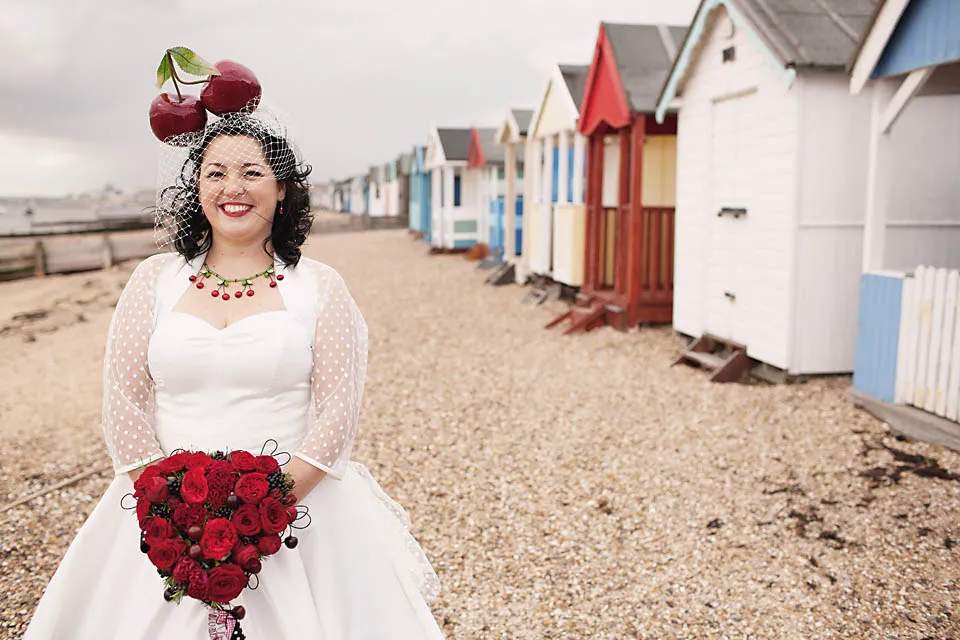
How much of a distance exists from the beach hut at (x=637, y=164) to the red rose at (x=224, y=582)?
333 inches

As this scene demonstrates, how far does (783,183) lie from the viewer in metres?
Result: 7.03

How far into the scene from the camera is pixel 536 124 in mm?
14195

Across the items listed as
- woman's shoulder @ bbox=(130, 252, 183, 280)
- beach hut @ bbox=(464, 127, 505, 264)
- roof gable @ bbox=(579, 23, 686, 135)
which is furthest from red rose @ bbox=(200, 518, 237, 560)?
beach hut @ bbox=(464, 127, 505, 264)

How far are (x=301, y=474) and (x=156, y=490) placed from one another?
14.4 inches

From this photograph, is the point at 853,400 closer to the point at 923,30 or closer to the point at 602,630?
the point at 923,30

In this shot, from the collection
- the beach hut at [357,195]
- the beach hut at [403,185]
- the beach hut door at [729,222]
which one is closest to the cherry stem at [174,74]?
the beach hut door at [729,222]

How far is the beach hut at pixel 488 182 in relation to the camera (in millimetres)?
20359

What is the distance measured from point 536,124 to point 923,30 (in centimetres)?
893

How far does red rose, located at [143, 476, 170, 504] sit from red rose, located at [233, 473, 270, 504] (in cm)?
17

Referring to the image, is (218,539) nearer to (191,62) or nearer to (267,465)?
(267,465)

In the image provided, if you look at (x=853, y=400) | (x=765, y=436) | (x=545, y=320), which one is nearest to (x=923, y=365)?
(x=853, y=400)

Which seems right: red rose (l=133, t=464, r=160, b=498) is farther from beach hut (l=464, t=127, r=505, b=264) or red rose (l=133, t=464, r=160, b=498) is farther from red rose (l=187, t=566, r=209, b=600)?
beach hut (l=464, t=127, r=505, b=264)

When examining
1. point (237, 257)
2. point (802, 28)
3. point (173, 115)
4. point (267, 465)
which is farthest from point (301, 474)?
point (802, 28)

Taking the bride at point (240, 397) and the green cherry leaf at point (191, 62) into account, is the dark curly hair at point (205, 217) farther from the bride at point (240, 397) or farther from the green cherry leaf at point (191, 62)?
the green cherry leaf at point (191, 62)
